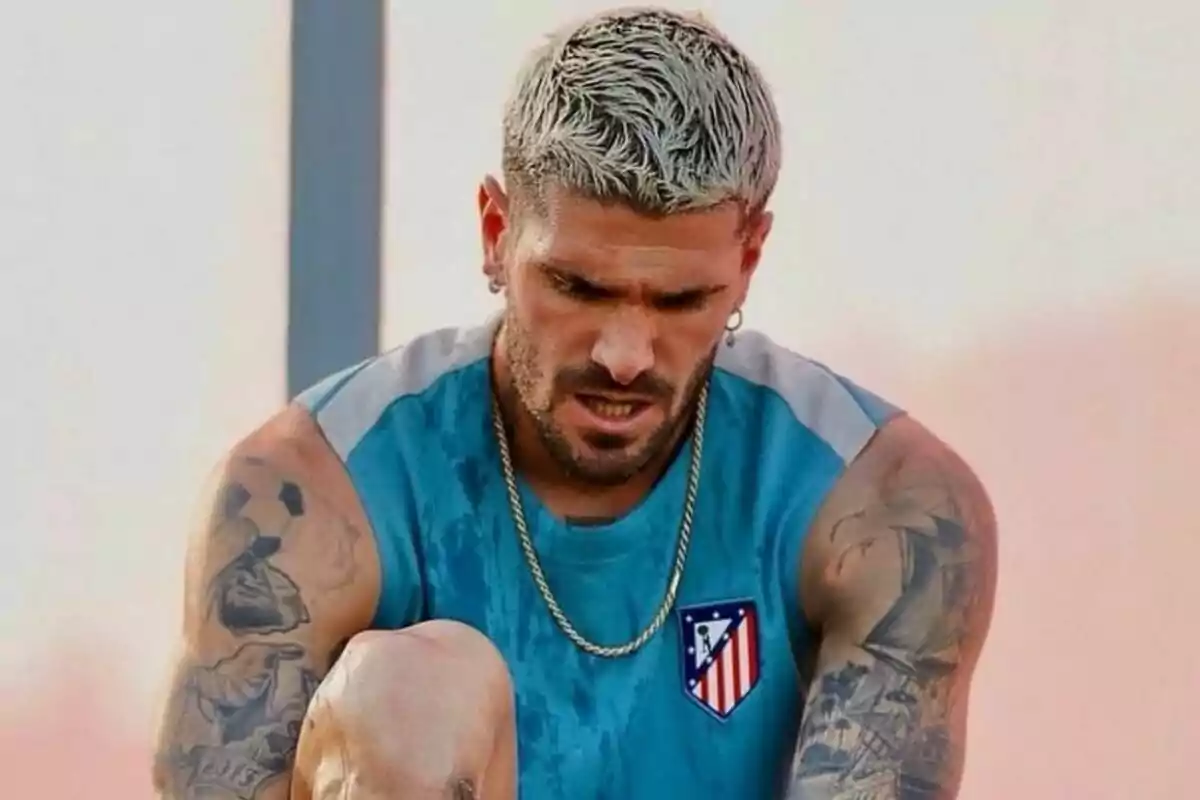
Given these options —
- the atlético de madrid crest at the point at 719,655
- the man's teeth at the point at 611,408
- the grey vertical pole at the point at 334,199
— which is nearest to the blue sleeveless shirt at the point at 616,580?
the atlético de madrid crest at the point at 719,655

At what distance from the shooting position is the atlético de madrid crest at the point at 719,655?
1263 mm

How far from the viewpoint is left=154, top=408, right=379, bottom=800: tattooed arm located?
1.18 meters

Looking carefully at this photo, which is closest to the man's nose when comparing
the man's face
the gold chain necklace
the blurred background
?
the man's face

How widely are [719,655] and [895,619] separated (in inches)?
3.9

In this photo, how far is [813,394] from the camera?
1322 mm

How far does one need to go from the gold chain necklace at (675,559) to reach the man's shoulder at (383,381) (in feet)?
0.13

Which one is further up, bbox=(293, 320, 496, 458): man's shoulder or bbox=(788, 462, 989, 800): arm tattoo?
bbox=(293, 320, 496, 458): man's shoulder

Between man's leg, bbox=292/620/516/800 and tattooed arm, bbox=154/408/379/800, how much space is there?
132 millimetres

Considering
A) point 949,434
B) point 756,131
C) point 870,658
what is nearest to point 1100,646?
point 949,434

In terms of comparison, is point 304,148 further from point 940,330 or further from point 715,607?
point 715,607

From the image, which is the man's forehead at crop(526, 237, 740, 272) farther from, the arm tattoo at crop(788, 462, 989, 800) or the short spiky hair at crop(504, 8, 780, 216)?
the arm tattoo at crop(788, 462, 989, 800)

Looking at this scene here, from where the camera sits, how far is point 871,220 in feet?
6.10

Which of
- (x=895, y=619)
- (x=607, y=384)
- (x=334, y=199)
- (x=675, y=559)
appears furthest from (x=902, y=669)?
(x=334, y=199)

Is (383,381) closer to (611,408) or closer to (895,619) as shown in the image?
(611,408)
